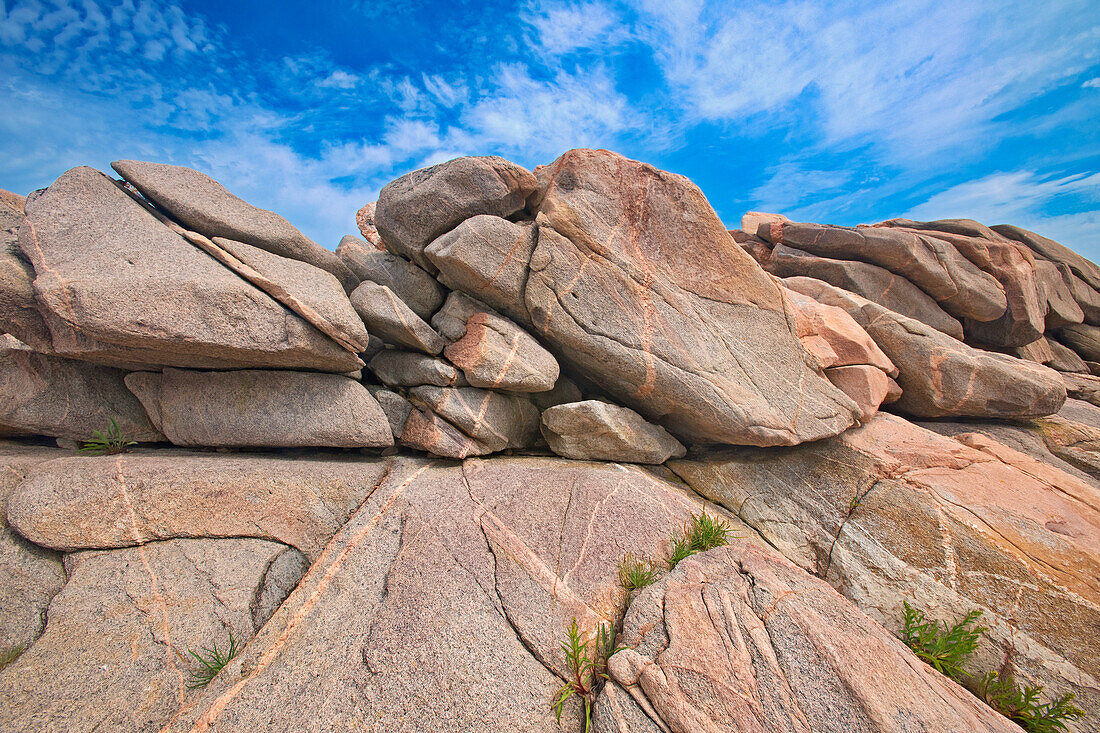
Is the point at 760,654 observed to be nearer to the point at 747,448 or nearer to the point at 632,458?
the point at 632,458

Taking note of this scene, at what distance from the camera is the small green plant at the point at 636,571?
5984 millimetres

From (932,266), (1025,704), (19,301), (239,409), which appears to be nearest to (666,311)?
(1025,704)

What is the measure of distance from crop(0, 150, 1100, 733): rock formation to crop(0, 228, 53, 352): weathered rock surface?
0.04 m

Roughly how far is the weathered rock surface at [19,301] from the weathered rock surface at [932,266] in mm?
21969

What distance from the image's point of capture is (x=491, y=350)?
27.8 ft

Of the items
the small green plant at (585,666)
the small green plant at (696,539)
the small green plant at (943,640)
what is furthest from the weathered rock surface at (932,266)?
the small green plant at (585,666)

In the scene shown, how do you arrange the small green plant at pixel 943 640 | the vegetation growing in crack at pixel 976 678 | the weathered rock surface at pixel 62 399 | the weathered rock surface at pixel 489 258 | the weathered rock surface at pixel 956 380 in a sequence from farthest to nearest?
1. the weathered rock surface at pixel 956 380
2. the weathered rock surface at pixel 489 258
3. the weathered rock surface at pixel 62 399
4. the small green plant at pixel 943 640
5. the vegetation growing in crack at pixel 976 678

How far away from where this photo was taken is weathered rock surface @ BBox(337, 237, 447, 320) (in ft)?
31.7

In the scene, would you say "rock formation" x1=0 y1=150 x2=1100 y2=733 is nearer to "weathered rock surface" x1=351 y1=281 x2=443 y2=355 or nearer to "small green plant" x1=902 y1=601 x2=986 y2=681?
"weathered rock surface" x1=351 y1=281 x2=443 y2=355

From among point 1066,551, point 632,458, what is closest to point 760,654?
point 632,458

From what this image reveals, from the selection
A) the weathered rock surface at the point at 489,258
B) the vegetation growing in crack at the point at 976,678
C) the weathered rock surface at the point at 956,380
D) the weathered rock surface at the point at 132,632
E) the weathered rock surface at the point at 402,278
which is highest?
the weathered rock surface at the point at 956,380

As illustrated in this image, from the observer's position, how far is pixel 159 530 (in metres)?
6.21

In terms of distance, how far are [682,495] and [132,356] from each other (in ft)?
32.0

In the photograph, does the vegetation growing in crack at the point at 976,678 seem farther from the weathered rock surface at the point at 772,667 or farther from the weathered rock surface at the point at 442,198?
the weathered rock surface at the point at 442,198
